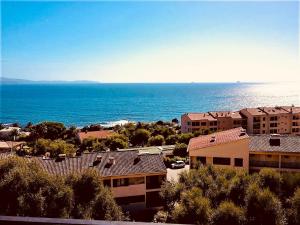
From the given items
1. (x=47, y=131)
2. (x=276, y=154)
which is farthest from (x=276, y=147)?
(x=47, y=131)

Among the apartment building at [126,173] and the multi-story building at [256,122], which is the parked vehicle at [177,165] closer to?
the apartment building at [126,173]

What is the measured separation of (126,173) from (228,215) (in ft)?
32.8

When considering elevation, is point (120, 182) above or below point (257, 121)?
Answer: above

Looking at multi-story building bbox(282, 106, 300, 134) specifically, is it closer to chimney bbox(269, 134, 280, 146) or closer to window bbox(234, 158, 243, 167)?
chimney bbox(269, 134, 280, 146)

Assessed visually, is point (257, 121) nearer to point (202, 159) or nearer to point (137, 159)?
point (202, 159)

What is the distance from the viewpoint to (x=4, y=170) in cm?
1347

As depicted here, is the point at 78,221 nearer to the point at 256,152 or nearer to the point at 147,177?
the point at 147,177

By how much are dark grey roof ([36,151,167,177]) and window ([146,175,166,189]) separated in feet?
1.52

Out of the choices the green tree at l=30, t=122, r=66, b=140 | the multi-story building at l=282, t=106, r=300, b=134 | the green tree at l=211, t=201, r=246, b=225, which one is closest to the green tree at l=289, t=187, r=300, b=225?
the green tree at l=211, t=201, r=246, b=225

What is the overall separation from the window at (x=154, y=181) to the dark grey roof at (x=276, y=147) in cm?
711

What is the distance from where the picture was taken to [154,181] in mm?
21625

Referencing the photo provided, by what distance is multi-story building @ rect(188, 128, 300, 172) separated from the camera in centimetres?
2347

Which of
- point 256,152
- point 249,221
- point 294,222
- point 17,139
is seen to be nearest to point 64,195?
point 249,221

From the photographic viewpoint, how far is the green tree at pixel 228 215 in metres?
11.8
